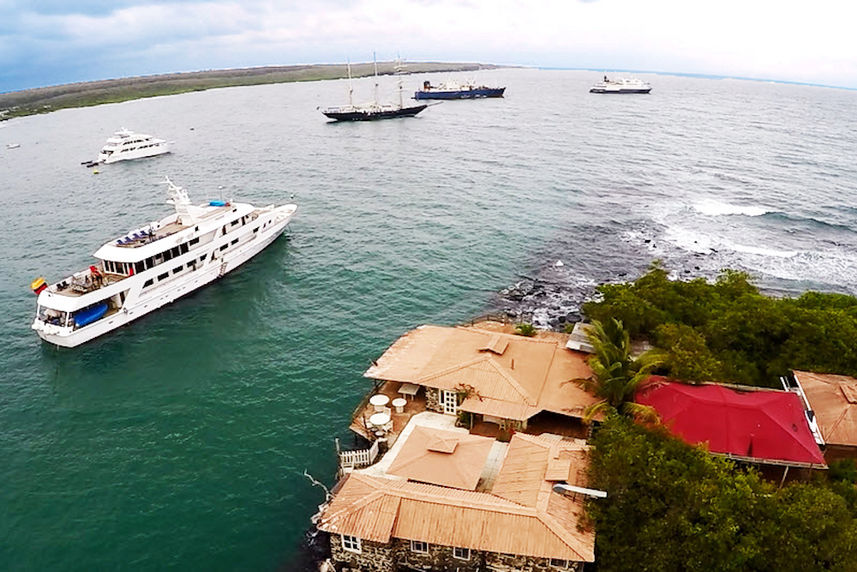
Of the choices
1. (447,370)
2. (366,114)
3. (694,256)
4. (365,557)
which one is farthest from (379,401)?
(366,114)

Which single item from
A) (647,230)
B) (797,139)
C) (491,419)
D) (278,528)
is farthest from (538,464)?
(797,139)

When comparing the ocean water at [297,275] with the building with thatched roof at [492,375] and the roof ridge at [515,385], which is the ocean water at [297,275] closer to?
the building with thatched roof at [492,375]

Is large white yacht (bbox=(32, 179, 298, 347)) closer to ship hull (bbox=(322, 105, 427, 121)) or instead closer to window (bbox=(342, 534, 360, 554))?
window (bbox=(342, 534, 360, 554))

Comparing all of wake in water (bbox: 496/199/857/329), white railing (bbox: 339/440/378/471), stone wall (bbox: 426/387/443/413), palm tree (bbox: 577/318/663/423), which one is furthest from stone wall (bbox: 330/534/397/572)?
wake in water (bbox: 496/199/857/329)

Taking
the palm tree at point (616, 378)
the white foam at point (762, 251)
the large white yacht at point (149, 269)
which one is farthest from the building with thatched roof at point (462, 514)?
the white foam at point (762, 251)

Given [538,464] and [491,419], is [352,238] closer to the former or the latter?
[491,419]

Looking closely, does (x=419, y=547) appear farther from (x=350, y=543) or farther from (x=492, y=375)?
(x=492, y=375)
